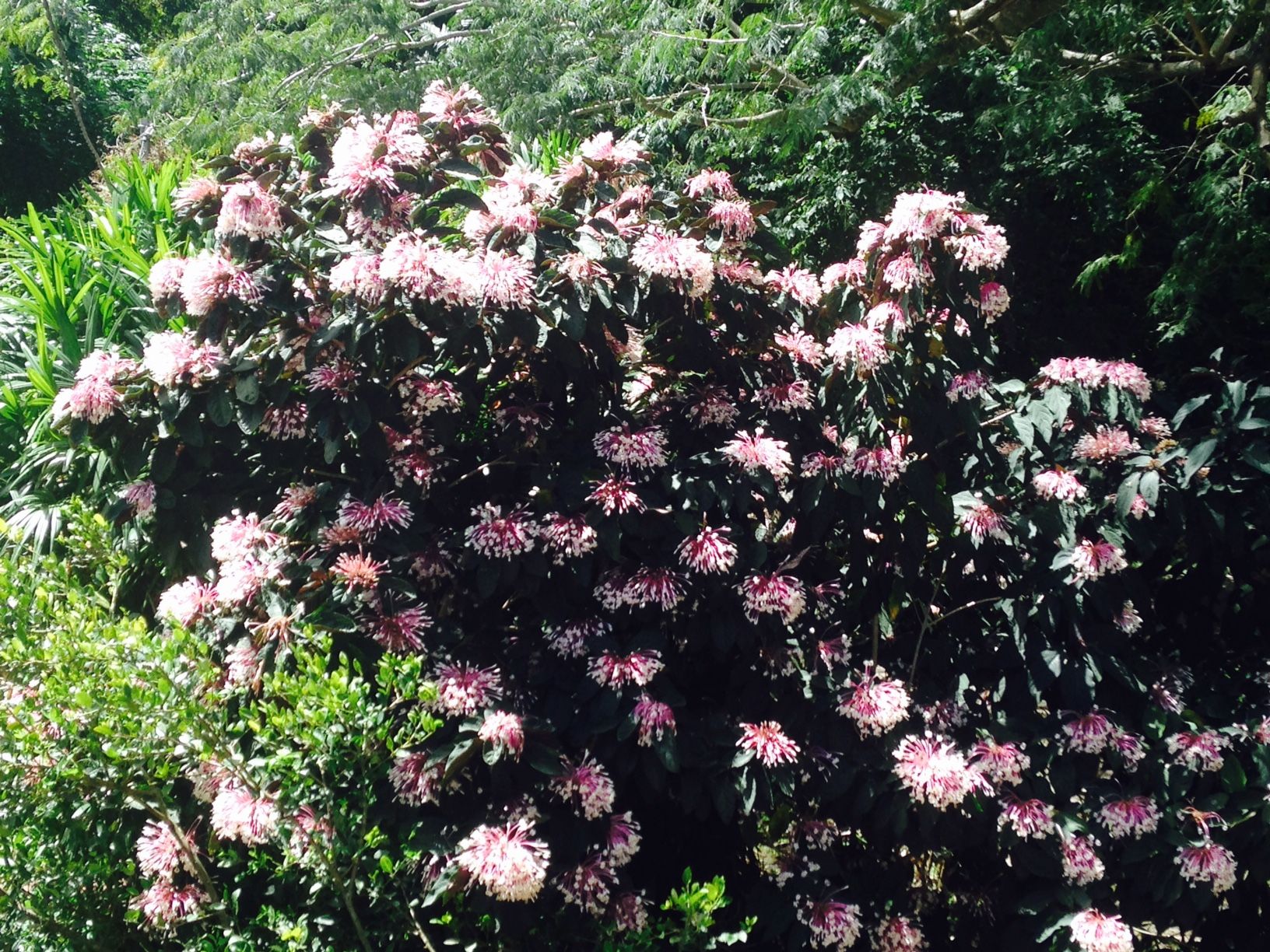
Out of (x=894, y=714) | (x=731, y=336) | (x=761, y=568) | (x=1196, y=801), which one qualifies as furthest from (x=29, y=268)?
Result: (x=1196, y=801)

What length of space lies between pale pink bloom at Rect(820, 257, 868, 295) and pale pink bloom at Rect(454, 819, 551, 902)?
5.19 feet

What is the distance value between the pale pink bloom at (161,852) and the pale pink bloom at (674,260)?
166cm

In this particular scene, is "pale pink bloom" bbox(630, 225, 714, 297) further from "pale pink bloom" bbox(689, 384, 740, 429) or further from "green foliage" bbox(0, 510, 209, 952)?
"green foliage" bbox(0, 510, 209, 952)

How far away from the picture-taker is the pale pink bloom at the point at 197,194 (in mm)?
2885

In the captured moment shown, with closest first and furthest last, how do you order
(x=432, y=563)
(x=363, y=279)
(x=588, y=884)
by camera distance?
(x=588, y=884) → (x=363, y=279) → (x=432, y=563)

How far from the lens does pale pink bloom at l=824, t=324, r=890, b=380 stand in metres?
2.67

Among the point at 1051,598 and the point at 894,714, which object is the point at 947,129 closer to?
the point at 1051,598

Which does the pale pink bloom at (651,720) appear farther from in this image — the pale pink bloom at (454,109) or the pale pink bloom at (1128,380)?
the pale pink bloom at (454,109)

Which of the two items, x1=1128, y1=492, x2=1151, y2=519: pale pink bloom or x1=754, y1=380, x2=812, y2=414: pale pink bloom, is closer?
x1=1128, y1=492, x2=1151, y2=519: pale pink bloom

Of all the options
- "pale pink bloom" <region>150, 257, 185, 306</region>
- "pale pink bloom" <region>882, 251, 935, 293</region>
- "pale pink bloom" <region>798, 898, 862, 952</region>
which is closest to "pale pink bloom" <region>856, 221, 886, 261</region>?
"pale pink bloom" <region>882, 251, 935, 293</region>

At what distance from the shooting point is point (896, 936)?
265 centimetres

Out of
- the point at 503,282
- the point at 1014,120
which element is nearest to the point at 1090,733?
the point at 503,282

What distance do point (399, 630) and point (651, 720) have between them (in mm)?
579

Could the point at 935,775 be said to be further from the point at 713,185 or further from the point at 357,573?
the point at 713,185
